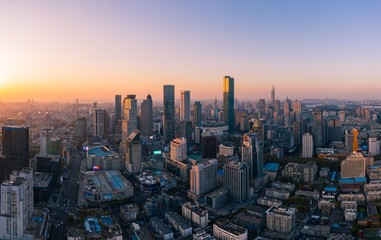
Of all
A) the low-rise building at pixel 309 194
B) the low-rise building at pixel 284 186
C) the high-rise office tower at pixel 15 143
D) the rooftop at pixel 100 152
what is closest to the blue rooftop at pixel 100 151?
the rooftop at pixel 100 152

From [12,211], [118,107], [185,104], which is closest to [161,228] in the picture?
[12,211]

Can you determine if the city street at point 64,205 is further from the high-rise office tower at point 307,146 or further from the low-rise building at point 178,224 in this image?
the high-rise office tower at point 307,146

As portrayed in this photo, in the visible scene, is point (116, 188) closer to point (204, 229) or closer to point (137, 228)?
point (137, 228)

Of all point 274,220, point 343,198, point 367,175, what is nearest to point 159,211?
point 274,220

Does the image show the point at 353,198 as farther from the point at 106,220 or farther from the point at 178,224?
the point at 106,220

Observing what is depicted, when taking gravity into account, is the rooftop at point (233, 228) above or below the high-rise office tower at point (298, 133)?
below

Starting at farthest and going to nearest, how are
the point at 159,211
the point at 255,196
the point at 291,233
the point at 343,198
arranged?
the point at 255,196
the point at 343,198
the point at 159,211
the point at 291,233
